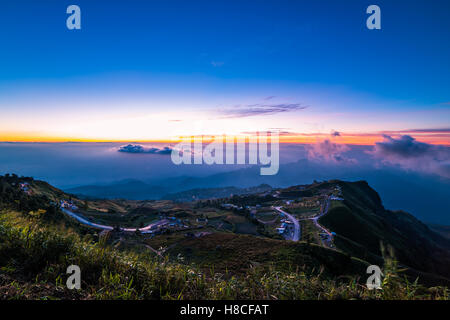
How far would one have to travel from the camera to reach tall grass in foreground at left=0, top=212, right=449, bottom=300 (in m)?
3.34

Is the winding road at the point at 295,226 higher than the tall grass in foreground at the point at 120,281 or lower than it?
lower

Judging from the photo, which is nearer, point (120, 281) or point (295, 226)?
point (120, 281)

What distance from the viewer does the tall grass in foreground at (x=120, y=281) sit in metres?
3.34

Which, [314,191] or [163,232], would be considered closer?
[163,232]

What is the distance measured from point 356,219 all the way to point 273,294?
102m

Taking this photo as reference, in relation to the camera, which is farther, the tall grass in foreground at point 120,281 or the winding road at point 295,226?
the winding road at point 295,226

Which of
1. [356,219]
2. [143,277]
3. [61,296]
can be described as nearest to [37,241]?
[61,296]

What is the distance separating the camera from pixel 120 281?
3.78 metres

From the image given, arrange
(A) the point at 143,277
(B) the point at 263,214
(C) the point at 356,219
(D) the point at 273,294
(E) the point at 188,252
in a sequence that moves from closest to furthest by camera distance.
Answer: (D) the point at 273,294 → (A) the point at 143,277 → (E) the point at 188,252 → (C) the point at 356,219 → (B) the point at 263,214

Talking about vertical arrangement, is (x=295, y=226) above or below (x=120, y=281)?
below

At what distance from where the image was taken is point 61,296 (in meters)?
3.24
